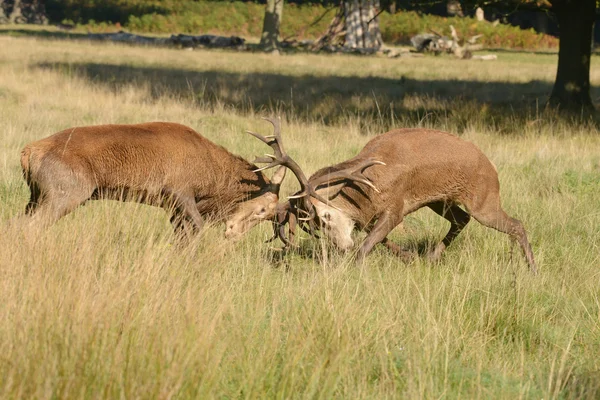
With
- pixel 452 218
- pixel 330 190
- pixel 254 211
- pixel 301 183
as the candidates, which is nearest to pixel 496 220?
pixel 452 218

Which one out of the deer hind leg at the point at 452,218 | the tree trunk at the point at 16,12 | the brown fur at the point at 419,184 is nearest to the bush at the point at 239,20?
the tree trunk at the point at 16,12

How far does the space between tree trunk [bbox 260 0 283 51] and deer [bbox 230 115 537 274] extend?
105ft

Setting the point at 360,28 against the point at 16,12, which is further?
the point at 16,12

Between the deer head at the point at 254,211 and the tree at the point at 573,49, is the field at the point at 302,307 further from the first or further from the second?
the tree at the point at 573,49

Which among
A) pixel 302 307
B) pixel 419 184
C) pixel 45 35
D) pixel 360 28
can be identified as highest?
pixel 360 28

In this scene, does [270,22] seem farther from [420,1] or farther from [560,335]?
[560,335]

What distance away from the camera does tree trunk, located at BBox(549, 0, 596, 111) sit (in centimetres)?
1662

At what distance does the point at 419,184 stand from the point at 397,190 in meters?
0.20

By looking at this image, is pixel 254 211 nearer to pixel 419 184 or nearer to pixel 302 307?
pixel 419 184

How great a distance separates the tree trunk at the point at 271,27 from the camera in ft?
127

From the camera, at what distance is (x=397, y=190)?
23.1ft

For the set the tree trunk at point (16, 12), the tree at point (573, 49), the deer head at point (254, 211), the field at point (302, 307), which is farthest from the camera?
the tree trunk at point (16, 12)

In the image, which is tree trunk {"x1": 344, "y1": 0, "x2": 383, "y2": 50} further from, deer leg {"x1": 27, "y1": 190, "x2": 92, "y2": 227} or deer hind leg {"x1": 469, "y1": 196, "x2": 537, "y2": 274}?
deer leg {"x1": 27, "y1": 190, "x2": 92, "y2": 227}

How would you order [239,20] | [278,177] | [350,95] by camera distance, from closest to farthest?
[278,177] < [350,95] < [239,20]
